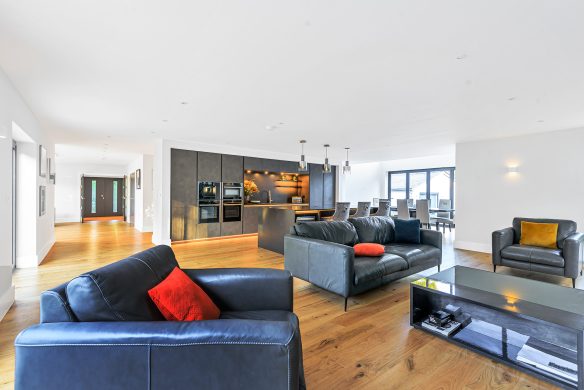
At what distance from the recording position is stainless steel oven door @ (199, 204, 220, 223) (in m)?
7.08

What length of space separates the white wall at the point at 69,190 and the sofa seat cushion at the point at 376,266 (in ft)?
39.4

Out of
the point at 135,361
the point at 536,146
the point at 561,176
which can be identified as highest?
the point at 536,146

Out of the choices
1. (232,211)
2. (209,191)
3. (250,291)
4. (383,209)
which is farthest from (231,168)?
(250,291)

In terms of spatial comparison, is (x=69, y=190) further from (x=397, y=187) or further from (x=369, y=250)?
(x=397, y=187)

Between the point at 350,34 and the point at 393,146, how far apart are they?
17.1 ft

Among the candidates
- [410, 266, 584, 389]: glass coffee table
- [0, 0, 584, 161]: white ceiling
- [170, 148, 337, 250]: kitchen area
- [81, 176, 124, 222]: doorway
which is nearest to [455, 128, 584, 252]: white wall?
[0, 0, 584, 161]: white ceiling

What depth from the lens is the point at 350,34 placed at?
2139 mm

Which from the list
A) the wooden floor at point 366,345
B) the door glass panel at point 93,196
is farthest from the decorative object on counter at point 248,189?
the door glass panel at point 93,196

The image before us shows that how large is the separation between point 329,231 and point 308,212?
2.18 m

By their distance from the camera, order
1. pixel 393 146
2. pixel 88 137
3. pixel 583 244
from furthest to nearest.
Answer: pixel 393 146 < pixel 88 137 < pixel 583 244

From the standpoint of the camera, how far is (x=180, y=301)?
153 cm

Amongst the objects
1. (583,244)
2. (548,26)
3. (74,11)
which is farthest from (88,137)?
(583,244)

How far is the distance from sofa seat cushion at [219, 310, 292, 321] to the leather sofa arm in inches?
122

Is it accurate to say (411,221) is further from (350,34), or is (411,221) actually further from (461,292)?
(350,34)
